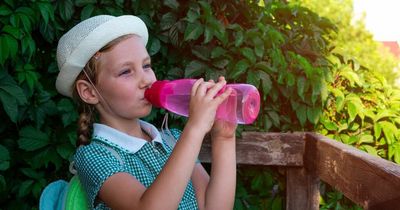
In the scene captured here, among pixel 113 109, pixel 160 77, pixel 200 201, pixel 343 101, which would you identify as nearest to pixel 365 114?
pixel 343 101

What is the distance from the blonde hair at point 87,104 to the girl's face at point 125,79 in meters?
0.01

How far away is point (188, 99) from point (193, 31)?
3.33ft

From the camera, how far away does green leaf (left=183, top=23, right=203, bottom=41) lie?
2.52 metres

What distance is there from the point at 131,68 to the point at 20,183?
1.14m

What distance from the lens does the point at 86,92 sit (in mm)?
1652

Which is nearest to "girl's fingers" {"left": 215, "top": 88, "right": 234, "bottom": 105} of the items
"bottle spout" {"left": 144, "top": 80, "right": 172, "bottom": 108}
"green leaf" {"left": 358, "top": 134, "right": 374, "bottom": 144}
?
"bottle spout" {"left": 144, "top": 80, "right": 172, "bottom": 108}

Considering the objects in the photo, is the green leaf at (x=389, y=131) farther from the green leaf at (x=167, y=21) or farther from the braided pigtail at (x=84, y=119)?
the braided pigtail at (x=84, y=119)

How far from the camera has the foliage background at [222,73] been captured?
237 cm

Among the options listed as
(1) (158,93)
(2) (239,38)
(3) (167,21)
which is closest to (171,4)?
(3) (167,21)

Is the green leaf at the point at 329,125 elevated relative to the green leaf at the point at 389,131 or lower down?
elevated

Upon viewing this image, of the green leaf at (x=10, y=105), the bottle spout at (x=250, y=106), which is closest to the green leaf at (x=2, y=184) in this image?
the green leaf at (x=10, y=105)

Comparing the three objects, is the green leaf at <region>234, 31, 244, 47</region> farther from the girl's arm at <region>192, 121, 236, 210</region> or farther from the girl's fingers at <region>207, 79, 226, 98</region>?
the girl's fingers at <region>207, 79, 226, 98</region>

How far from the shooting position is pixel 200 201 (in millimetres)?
1702

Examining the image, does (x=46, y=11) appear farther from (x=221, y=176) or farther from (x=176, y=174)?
(x=176, y=174)
